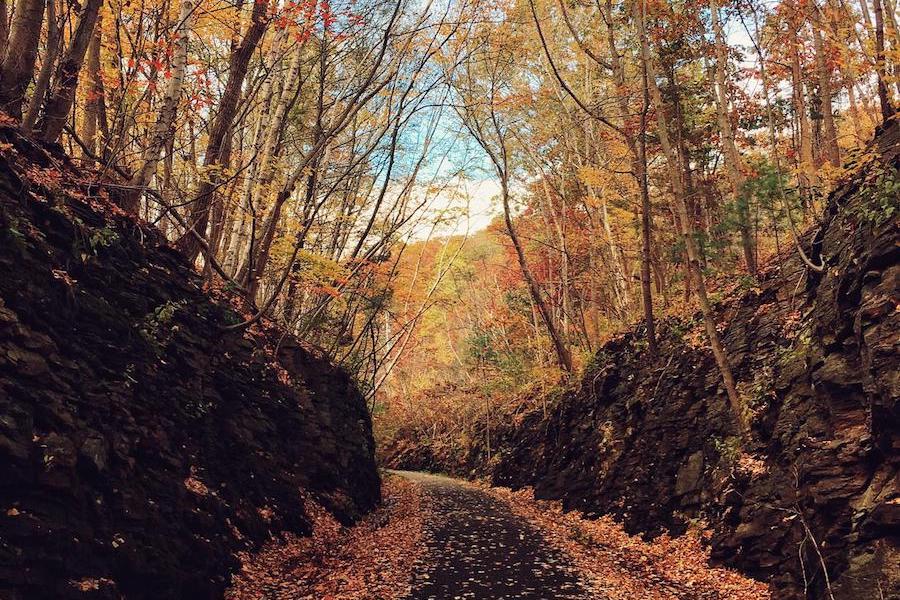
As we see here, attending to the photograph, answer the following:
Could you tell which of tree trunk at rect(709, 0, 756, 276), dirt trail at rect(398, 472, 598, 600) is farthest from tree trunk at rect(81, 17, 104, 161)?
tree trunk at rect(709, 0, 756, 276)

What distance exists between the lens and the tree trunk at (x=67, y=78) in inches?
268

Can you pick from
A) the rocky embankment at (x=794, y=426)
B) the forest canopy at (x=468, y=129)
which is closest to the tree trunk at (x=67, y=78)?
the forest canopy at (x=468, y=129)

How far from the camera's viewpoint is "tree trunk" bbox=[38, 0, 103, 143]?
6.81 metres

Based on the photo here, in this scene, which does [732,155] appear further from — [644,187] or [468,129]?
[468,129]

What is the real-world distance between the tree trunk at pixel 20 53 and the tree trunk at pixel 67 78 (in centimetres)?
34

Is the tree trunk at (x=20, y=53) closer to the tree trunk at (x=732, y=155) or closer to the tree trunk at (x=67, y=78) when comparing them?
the tree trunk at (x=67, y=78)

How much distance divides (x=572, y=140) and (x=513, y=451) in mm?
12661

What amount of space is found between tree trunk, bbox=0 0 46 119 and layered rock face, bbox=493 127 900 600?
35.8ft

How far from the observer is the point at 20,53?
22.2 feet

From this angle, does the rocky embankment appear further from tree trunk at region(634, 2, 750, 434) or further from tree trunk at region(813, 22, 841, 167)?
tree trunk at region(813, 22, 841, 167)

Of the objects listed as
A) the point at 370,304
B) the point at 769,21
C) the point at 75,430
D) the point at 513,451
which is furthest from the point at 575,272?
the point at 75,430

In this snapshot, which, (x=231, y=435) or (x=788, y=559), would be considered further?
(x=231, y=435)

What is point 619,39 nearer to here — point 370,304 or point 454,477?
point 370,304

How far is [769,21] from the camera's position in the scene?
42.6 ft
